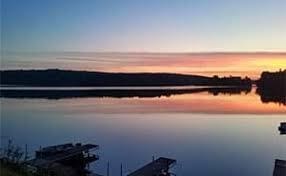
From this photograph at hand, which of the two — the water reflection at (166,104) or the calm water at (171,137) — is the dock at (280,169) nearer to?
the calm water at (171,137)

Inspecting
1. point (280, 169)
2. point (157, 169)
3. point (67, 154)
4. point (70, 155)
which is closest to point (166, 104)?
point (70, 155)

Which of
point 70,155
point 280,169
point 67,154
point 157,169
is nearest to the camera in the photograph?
point 280,169

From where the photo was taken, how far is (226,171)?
23672 millimetres

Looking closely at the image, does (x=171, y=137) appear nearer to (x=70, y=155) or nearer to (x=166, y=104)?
(x=70, y=155)

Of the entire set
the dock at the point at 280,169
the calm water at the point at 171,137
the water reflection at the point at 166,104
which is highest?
the dock at the point at 280,169

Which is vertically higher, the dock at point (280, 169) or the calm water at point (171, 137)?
the dock at point (280, 169)

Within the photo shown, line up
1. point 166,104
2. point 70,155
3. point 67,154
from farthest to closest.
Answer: point 166,104 < point 70,155 < point 67,154

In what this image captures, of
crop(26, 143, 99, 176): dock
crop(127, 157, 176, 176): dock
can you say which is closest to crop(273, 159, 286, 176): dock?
crop(127, 157, 176, 176): dock

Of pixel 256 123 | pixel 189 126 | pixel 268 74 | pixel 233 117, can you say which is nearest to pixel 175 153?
pixel 189 126

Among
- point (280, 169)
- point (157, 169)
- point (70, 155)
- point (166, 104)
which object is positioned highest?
point (280, 169)

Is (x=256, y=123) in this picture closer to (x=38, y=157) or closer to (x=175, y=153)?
(x=175, y=153)

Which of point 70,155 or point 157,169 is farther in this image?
point 70,155

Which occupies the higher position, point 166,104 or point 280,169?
point 280,169

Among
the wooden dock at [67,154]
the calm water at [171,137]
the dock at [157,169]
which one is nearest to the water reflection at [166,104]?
the calm water at [171,137]
